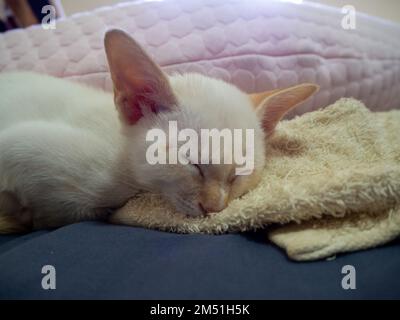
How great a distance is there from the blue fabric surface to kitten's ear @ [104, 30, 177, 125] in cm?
26

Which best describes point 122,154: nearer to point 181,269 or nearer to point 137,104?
point 137,104

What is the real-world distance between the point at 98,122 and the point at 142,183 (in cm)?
18

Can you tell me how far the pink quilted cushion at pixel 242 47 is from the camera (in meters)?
1.03

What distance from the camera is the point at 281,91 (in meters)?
0.81

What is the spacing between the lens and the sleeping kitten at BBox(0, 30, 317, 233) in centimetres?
69

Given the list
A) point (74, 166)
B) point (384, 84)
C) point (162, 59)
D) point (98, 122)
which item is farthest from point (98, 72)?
point (384, 84)

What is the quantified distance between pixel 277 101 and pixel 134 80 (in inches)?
12.9

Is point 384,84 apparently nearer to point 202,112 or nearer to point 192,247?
point 202,112

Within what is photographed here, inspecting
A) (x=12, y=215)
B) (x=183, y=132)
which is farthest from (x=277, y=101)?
(x=12, y=215)

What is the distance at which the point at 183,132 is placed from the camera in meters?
0.70
